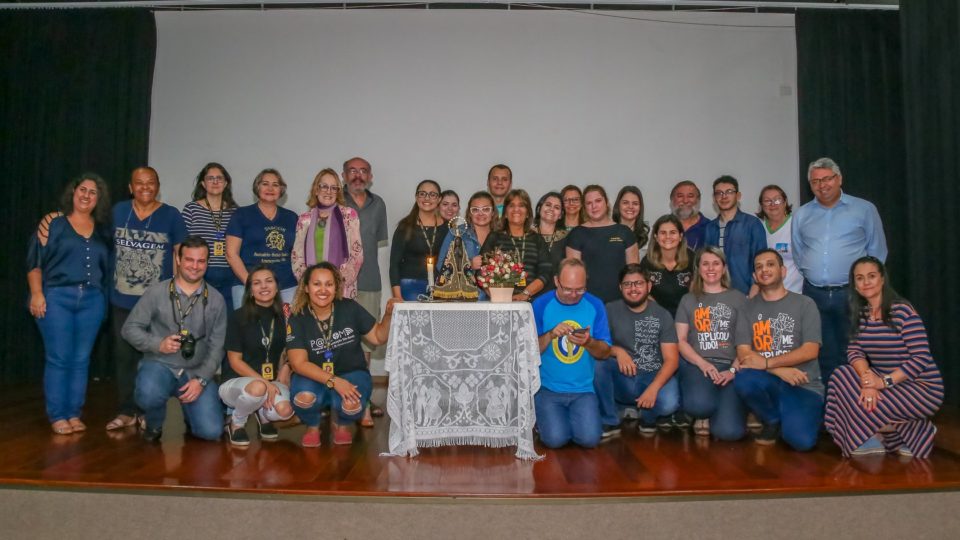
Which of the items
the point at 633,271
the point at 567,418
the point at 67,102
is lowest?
the point at 567,418

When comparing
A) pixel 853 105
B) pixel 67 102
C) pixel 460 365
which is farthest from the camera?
pixel 67 102

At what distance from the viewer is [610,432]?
11.5ft

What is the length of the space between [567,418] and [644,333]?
0.68 m

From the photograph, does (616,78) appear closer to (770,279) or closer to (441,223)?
(441,223)

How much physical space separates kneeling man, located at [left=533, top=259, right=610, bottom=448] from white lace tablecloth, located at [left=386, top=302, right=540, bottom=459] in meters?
0.27

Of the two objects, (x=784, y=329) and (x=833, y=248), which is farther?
(x=833, y=248)

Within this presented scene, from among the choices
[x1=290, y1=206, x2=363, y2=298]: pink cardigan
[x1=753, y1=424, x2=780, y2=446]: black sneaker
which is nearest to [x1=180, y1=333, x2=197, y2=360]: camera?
[x1=290, y1=206, x2=363, y2=298]: pink cardigan

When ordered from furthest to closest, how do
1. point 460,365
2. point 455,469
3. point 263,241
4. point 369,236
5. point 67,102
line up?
1. point 67,102
2. point 369,236
3. point 263,241
4. point 460,365
5. point 455,469

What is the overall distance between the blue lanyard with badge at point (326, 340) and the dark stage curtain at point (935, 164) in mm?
4065

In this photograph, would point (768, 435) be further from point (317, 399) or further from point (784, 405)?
point (317, 399)

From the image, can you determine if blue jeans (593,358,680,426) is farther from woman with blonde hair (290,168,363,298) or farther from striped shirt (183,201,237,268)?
striped shirt (183,201,237,268)

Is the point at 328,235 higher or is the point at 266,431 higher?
the point at 328,235

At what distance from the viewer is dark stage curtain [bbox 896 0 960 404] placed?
444 cm

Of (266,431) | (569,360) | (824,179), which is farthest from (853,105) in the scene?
(266,431)
